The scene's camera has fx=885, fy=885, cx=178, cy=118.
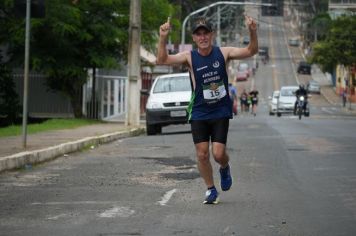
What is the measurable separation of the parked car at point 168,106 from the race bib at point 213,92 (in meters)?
15.5

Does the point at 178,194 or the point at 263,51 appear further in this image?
the point at 263,51

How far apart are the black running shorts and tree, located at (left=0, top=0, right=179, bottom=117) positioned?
20899mm

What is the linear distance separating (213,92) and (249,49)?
619mm

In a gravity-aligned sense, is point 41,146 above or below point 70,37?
below

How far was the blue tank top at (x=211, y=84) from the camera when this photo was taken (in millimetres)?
9797

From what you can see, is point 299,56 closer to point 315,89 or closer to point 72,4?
point 315,89

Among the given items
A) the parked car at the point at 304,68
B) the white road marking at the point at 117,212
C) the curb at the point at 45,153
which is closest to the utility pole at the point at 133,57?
the curb at the point at 45,153

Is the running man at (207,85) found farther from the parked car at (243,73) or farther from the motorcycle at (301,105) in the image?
the parked car at (243,73)


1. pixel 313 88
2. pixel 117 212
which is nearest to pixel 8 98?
pixel 117 212

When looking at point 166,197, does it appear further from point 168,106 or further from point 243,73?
point 243,73

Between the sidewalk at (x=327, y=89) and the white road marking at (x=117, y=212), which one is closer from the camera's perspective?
the white road marking at (x=117, y=212)

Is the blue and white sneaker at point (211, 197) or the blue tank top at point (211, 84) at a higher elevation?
the blue tank top at point (211, 84)

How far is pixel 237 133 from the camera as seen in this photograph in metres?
24.1

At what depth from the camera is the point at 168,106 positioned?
25.8 metres
